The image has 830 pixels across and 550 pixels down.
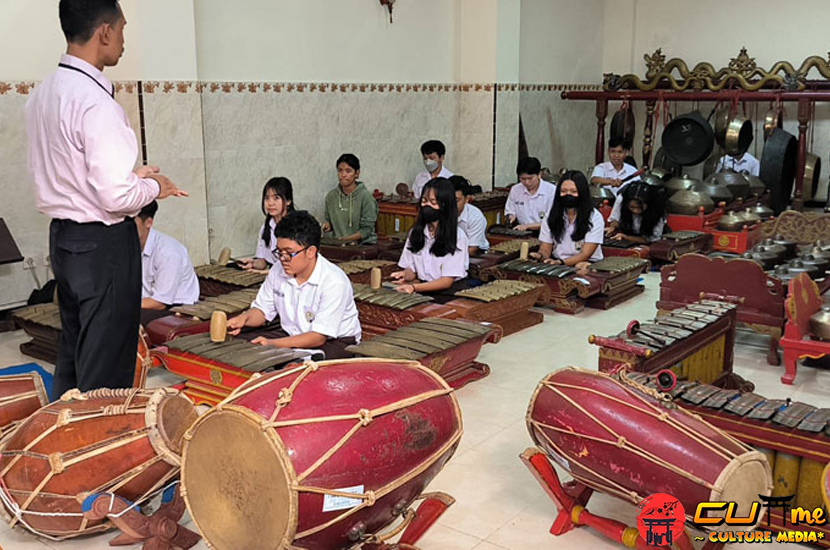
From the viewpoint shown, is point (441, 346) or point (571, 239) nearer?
point (441, 346)

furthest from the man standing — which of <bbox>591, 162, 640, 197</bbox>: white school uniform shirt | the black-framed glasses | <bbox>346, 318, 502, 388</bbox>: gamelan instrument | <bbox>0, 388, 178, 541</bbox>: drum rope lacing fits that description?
<bbox>591, 162, 640, 197</bbox>: white school uniform shirt

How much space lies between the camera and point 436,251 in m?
5.86

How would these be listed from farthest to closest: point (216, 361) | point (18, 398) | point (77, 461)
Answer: point (216, 361), point (18, 398), point (77, 461)

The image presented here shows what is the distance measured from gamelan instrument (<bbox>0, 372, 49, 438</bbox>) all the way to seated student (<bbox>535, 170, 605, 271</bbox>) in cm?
422

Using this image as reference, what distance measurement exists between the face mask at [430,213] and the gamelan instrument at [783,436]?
2750 millimetres

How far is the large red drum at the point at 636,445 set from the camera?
2703 mm

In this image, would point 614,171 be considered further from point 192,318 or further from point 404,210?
point 192,318

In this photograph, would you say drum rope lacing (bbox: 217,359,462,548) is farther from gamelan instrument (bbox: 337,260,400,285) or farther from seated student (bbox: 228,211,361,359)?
gamelan instrument (bbox: 337,260,400,285)

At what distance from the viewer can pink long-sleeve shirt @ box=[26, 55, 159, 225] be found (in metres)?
3.16

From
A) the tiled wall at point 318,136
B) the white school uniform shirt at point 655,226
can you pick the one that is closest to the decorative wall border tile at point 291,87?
the tiled wall at point 318,136

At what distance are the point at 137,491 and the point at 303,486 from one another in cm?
92

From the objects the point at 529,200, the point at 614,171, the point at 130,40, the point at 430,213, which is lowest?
the point at 529,200

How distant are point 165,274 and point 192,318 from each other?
52 cm

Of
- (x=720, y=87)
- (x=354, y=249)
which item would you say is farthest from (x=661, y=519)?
(x=720, y=87)
